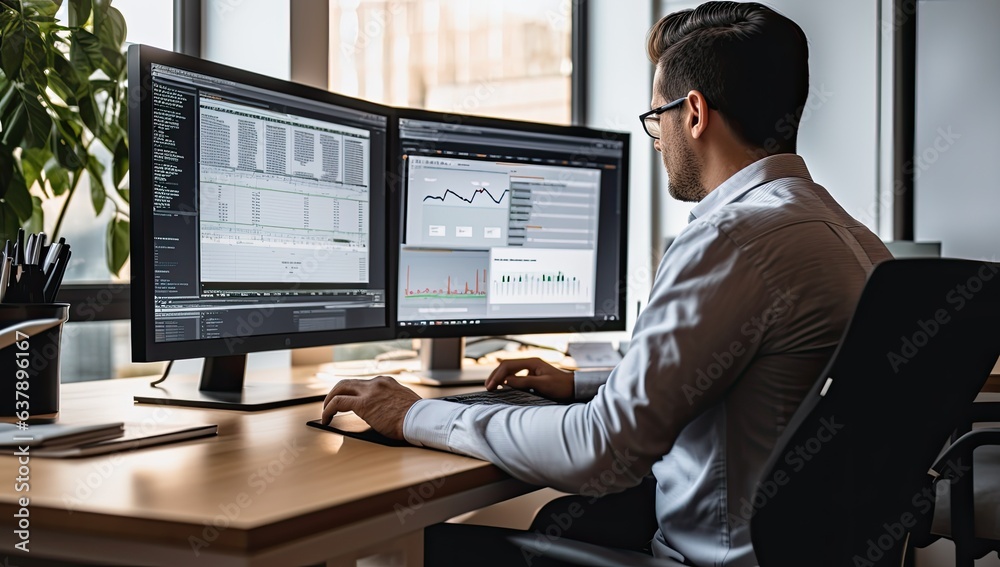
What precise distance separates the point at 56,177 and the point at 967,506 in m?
1.76

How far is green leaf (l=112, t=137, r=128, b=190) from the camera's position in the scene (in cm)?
168

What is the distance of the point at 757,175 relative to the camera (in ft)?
3.71

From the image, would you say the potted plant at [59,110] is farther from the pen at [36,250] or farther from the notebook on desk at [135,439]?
the notebook on desk at [135,439]

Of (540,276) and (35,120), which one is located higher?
(35,120)

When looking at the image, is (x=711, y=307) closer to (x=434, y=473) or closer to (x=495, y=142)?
(x=434, y=473)

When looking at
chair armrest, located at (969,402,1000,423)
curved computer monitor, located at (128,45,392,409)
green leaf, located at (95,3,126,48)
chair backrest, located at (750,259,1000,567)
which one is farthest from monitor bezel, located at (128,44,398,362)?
chair armrest, located at (969,402,1000,423)

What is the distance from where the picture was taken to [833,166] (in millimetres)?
2721

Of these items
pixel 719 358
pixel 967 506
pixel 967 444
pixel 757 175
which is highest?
pixel 757 175

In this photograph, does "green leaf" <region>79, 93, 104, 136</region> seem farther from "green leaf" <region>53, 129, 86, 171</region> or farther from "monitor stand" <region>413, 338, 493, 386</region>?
"monitor stand" <region>413, 338, 493, 386</region>

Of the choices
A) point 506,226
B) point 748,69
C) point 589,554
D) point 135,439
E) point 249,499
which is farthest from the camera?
point 506,226

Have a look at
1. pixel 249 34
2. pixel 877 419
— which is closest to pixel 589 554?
pixel 877 419

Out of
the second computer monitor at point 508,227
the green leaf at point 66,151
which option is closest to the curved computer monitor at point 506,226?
the second computer monitor at point 508,227

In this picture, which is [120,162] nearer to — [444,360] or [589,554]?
[444,360]

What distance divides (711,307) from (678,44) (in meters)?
0.44
